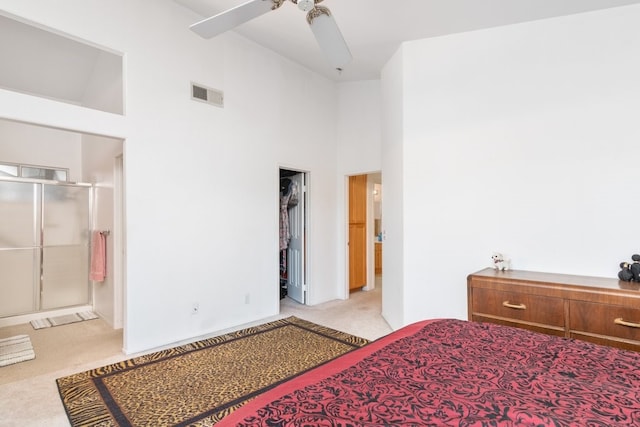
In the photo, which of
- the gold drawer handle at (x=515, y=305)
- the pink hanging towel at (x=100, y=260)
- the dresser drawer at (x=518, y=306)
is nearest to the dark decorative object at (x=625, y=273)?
the dresser drawer at (x=518, y=306)

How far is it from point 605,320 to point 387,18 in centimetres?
310

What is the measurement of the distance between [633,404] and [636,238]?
2223 mm

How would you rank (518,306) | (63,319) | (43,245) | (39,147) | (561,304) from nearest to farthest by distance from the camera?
(561,304), (518,306), (63,319), (43,245), (39,147)

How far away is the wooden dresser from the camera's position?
2.18 metres

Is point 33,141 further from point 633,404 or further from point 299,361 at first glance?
point 633,404

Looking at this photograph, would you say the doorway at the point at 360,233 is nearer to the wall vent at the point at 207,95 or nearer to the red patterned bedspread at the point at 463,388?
the wall vent at the point at 207,95

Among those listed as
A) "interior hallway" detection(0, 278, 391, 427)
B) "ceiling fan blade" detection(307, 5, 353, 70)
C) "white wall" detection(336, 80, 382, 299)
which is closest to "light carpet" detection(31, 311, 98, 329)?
"interior hallway" detection(0, 278, 391, 427)

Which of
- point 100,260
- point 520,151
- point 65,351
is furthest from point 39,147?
point 520,151

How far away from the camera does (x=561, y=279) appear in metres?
2.58

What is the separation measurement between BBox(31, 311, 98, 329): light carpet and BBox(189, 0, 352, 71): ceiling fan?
167 inches

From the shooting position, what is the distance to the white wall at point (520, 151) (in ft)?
8.73

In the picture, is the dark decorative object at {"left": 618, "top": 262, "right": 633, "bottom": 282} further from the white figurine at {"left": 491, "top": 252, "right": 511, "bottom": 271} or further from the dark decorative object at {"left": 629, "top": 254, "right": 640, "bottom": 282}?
the white figurine at {"left": 491, "top": 252, "right": 511, "bottom": 271}

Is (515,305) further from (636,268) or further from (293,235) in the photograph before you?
(293,235)

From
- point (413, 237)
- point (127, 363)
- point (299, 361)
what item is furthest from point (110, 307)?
point (413, 237)
